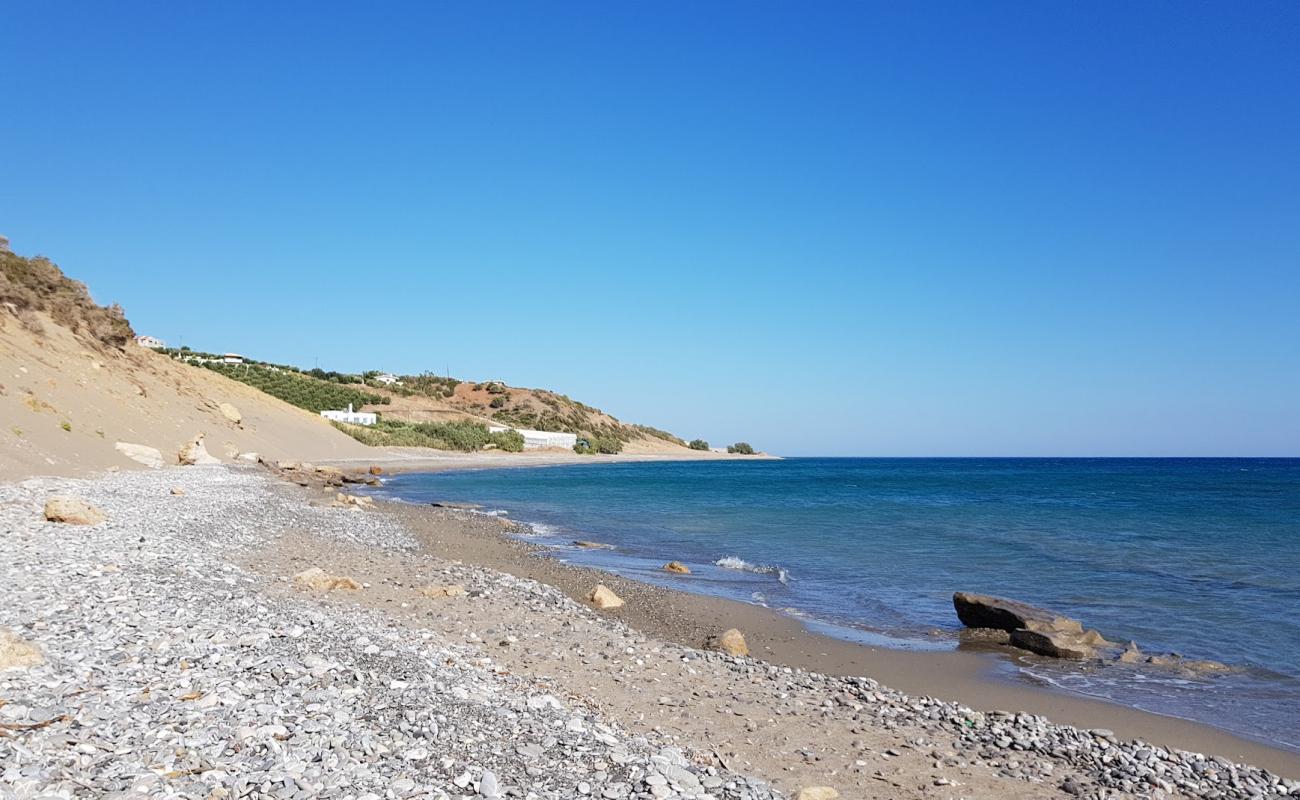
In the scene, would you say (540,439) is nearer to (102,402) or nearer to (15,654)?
(102,402)

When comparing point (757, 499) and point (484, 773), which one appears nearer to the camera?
point (484, 773)

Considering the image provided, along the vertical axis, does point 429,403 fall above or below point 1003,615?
above

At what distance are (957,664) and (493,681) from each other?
7460 millimetres

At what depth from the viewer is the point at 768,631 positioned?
44.1 feet

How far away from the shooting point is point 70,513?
1448 centimetres

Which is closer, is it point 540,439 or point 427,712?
point 427,712

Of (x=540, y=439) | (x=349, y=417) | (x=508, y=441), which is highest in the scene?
(x=349, y=417)

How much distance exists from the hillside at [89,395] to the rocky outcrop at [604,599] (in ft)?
57.9

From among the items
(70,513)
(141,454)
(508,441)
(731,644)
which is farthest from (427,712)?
(508,441)

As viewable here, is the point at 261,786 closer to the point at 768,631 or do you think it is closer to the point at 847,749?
the point at 847,749

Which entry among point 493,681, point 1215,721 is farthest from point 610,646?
point 1215,721

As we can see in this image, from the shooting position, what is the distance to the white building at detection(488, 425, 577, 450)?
107 metres

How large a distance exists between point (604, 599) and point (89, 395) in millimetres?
33681

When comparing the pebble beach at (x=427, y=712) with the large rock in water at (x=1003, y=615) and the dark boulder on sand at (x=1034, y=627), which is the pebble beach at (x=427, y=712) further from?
the large rock in water at (x=1003, y=615)
